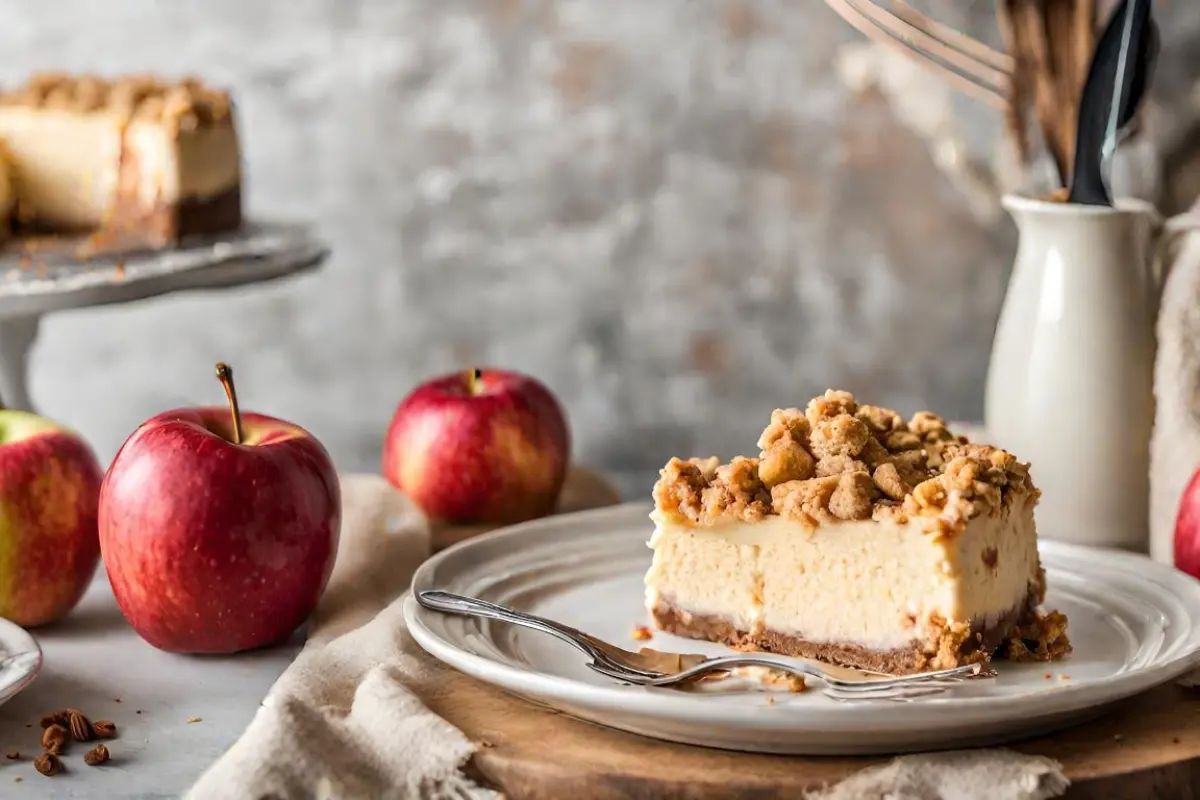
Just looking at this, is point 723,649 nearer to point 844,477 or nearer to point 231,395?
point 844,477

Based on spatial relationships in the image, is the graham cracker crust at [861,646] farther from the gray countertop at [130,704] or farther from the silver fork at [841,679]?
the gray countertop at [130,704]

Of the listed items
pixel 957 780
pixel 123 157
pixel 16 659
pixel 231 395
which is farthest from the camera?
pixel 123 157

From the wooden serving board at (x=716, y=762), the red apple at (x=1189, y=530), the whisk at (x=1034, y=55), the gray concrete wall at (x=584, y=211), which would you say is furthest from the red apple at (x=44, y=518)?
the gray concrete wall at (x=584, y=211)

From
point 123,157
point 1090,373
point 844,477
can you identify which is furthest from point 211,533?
point 123,157

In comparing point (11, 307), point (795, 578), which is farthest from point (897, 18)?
point (11, 307)

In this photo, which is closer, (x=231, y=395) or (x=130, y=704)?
(x=130, y=704)
